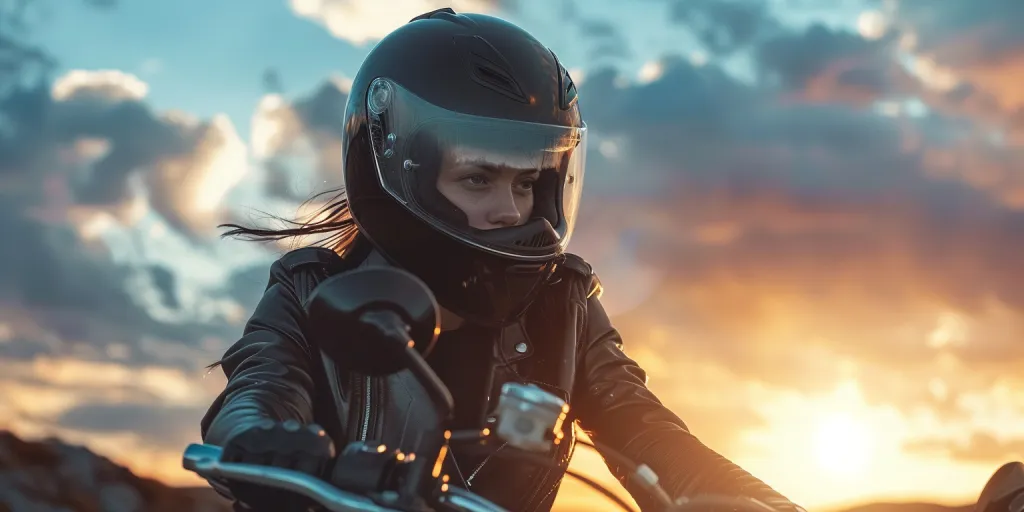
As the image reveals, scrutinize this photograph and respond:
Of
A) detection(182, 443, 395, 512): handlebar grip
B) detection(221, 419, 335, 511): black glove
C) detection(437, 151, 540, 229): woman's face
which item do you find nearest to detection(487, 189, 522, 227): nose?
detection(437, 151, 540, 229): woman's face

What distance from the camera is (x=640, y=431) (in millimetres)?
3449

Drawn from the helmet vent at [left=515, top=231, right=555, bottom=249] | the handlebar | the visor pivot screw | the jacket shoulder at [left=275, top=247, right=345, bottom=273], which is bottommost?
the handlebar

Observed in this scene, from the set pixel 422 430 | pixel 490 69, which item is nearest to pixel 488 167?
pixel 490 69

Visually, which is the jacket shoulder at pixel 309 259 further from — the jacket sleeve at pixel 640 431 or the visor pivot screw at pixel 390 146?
the jacket sleeve at pixel 640 431

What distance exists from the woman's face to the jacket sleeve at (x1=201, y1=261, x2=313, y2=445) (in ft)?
2.04

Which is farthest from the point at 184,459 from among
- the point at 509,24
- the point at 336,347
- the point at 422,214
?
the point at 509,24

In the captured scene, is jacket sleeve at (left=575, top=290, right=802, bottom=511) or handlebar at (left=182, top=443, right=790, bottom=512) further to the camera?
jacket sleeve at (left=575, top=290, right=802, bottom=511)

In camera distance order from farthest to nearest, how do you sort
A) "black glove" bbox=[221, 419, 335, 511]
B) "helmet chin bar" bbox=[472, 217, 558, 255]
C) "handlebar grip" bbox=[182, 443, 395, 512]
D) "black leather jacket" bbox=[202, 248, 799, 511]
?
"helmet chin bar" bbox=[472, 217, 558, 255] < "black leather jacket" bbox=[202, 248, 799, 511] < "black glove" bbox=[221, 419, 335, 511] < "handlebar grip" bbox=[182, 443, 395, 512]

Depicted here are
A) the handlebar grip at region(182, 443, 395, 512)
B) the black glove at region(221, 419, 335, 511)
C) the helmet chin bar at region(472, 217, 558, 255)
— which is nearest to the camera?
the handlebar grip at region(182, 443, 395, 512)

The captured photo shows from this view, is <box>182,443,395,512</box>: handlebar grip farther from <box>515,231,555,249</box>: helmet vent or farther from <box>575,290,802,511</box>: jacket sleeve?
<box>515,231,555,249</box>: helmet vent

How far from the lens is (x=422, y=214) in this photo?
3414 mm

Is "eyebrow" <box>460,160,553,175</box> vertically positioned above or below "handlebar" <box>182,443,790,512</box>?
above

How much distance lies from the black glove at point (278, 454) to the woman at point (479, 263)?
884 millimetres

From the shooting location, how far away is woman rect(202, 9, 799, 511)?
10.7ft
